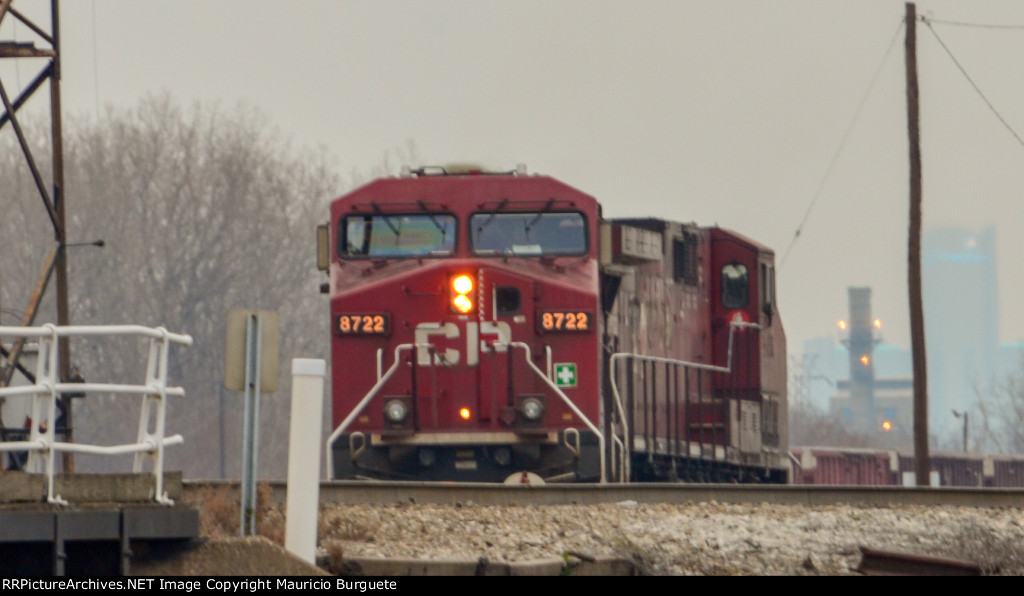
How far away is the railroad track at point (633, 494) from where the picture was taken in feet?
46.9

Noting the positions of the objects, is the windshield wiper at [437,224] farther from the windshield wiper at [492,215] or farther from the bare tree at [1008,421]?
the bare tree at [1008,421]

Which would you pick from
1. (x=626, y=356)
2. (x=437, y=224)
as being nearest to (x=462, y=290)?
(x=437, y=224)

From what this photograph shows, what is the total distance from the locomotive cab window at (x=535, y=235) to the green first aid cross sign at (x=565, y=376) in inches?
48.5

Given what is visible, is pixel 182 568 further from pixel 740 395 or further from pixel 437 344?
pixel 740 395

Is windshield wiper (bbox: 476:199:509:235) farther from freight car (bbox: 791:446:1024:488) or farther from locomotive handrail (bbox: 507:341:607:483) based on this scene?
freight car (bbox: 791:446:1024:488)

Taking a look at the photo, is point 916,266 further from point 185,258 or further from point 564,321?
point 185,258

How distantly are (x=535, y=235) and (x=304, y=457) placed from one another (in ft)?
26.2

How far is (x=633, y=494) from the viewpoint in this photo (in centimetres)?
1483

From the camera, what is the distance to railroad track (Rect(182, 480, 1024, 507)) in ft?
46.9

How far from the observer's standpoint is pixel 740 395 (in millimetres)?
21562

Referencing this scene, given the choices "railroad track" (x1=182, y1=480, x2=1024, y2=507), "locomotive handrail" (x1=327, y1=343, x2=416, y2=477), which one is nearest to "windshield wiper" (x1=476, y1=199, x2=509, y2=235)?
"locomotive handrail" (x1=327, y1=343, x2=416, y2=477)

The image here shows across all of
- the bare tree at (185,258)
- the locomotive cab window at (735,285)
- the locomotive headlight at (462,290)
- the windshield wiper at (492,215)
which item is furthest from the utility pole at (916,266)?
the bare tree at (185,258)

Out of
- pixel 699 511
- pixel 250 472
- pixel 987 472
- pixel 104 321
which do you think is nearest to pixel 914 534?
pixel 699 511

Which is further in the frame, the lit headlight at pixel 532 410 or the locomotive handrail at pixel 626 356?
the locomotive handrail at pixel 626 356
